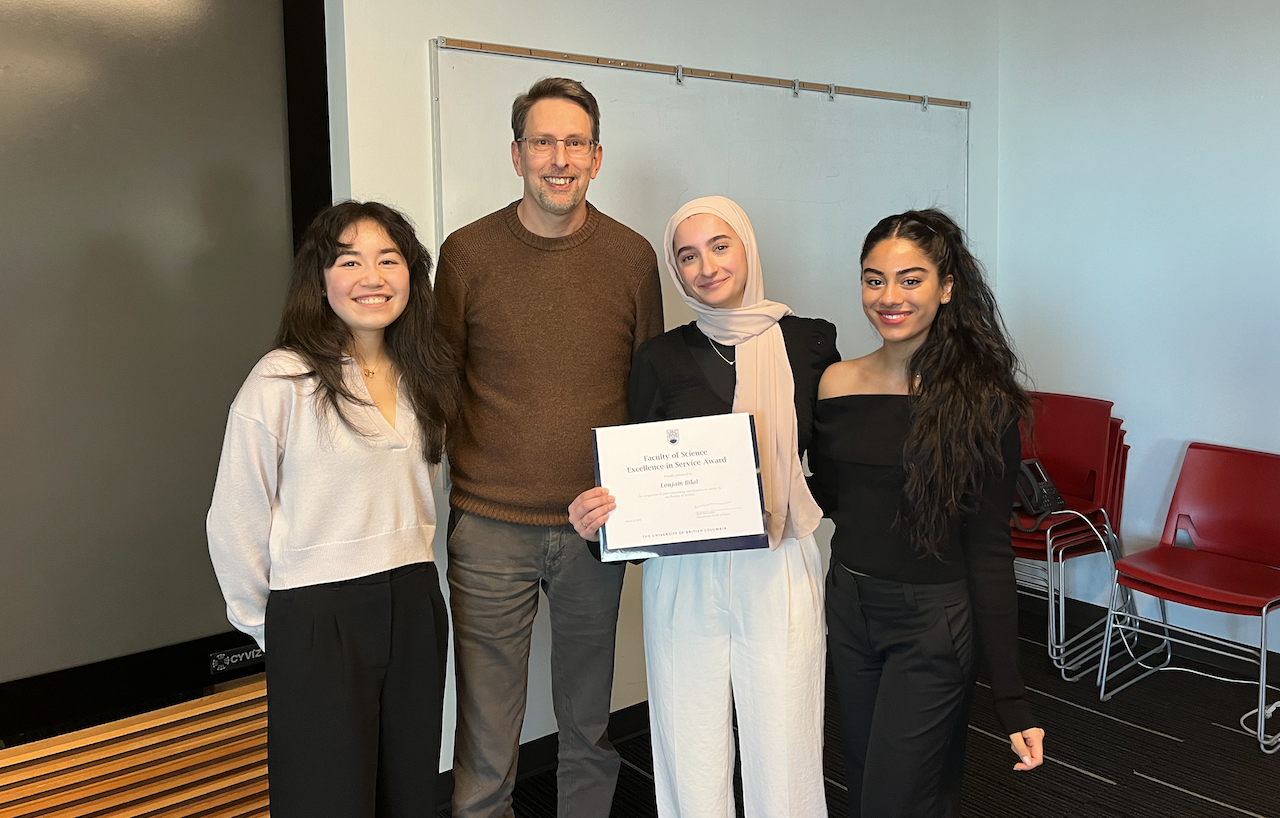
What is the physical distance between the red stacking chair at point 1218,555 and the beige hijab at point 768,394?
6.28 ft

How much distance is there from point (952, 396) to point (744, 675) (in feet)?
2.46

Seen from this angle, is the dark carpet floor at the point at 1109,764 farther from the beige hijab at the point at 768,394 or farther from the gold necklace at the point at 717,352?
the gold necklace at the point at 717,352

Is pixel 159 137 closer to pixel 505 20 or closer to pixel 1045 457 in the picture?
pixel 505 20

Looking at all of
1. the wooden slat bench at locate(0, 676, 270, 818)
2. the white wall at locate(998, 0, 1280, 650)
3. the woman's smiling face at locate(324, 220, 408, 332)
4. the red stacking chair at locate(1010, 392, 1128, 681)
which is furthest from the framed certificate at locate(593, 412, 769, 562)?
the white wall at locate(998, 0, 1280, 650)

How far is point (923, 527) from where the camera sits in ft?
5.82

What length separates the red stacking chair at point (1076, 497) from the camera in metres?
3.61

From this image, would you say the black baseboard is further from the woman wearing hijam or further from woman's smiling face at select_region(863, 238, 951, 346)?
woman's smiling face at select_region(863, 238, 951, 346)

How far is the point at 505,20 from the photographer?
2.80 metres

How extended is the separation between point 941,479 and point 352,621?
3.97 feet

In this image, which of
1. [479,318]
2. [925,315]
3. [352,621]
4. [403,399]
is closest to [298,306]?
[403,399]

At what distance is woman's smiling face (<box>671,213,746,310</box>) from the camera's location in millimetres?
1981

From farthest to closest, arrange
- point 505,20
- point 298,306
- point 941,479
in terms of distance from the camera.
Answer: point 505,20 < point 298,306 < point 941,479

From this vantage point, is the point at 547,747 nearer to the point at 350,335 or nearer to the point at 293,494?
the point at 293,494

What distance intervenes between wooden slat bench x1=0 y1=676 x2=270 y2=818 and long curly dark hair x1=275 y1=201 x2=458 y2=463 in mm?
1112
